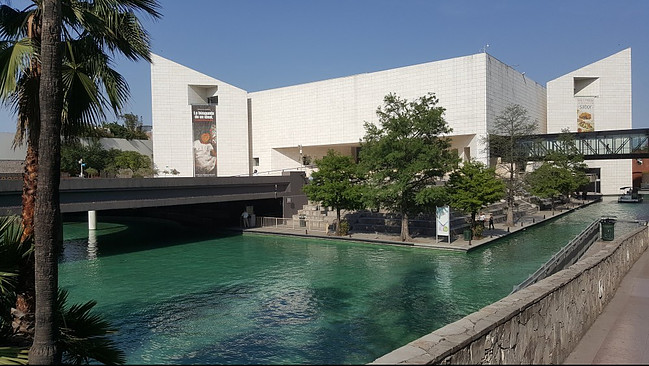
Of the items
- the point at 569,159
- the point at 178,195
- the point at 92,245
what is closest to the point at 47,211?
the point at 178,195

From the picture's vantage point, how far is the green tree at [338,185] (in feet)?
106

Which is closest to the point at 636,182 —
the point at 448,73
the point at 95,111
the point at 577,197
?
the point at 577,197

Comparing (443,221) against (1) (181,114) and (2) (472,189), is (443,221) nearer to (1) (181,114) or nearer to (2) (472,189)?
(2) (472,189)

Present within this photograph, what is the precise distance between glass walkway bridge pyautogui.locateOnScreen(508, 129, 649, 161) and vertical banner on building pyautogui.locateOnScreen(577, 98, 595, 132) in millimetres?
15429

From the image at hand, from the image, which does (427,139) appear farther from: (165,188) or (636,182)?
(636,182)

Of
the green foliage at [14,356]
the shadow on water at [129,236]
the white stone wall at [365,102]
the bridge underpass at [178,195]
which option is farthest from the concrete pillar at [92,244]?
the white stone wall at [365,102]

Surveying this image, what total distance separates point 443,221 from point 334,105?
39622 millimetres

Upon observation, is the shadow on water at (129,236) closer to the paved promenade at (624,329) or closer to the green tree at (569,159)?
the paved promenade at (624,329)

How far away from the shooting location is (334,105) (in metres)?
64.4

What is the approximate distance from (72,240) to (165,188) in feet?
34.9

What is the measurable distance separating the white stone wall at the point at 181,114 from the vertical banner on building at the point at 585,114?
55.1 meters

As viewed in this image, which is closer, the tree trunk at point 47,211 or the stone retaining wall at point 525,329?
the stone retaining wall at point 525,329

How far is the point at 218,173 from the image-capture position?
220 feet

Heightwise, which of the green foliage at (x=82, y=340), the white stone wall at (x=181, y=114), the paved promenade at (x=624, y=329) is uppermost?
the white stone wall at (x=181, y=114)
